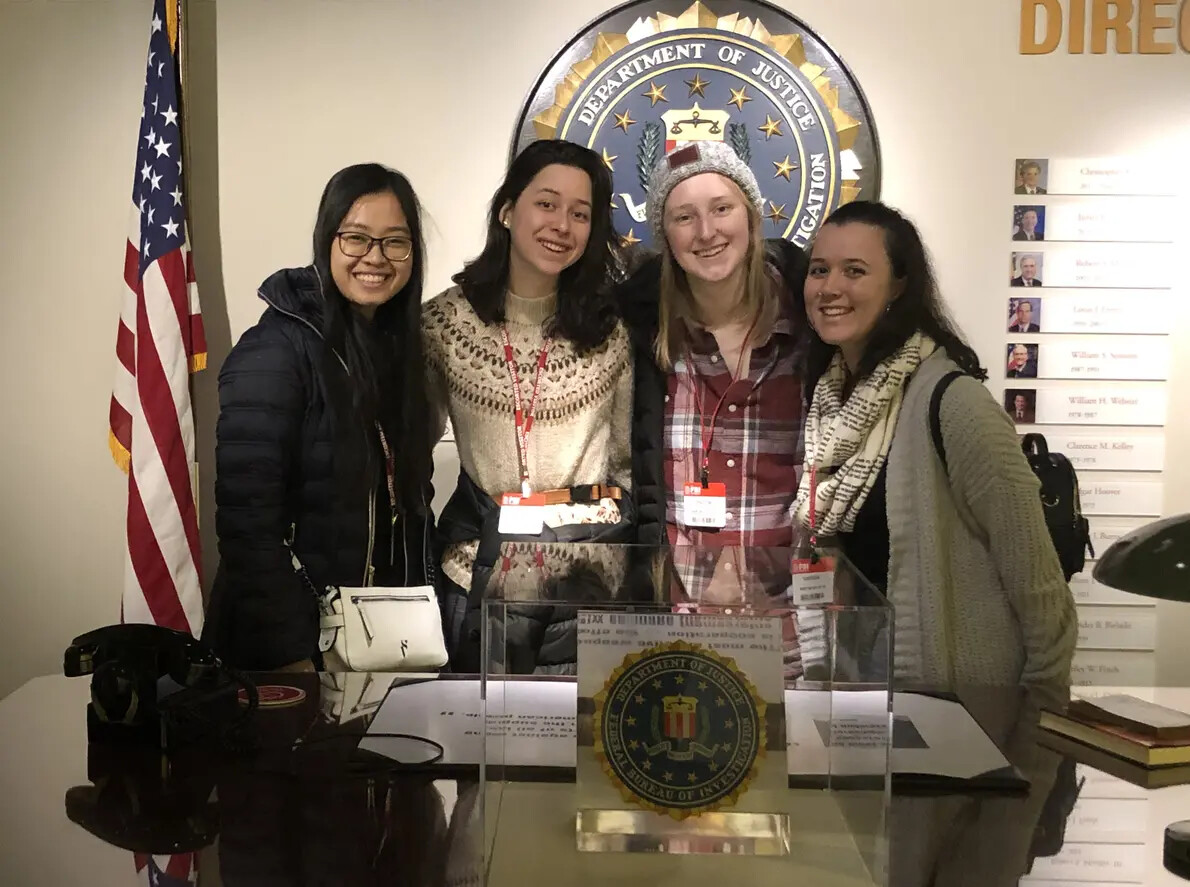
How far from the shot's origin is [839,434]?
2.47m

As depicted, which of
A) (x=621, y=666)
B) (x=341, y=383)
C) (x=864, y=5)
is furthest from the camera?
(x=864, y=5)

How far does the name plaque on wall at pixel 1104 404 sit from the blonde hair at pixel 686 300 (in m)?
0.74

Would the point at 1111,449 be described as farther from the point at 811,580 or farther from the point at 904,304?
the point at 811,580

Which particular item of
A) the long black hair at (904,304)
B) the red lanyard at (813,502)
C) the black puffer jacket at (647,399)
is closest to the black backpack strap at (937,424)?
the long black hair at (904,304)

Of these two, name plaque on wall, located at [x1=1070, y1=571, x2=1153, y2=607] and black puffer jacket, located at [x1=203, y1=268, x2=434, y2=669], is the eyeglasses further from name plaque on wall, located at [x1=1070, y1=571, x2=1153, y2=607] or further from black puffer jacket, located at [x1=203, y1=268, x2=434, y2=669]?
name plaque on wall, located at [x1=1070, y1=571, x2=1153, y2=607]

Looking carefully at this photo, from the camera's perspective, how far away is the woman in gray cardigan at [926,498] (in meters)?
2.33

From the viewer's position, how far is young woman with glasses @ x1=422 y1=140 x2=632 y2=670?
2.53m

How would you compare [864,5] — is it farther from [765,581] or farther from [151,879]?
[151,879]

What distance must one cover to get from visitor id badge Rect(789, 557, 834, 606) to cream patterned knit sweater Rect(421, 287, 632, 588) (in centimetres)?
125

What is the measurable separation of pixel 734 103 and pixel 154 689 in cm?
190

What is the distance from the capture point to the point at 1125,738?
1.52 meters

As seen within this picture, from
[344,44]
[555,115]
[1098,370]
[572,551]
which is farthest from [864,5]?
[572,551]

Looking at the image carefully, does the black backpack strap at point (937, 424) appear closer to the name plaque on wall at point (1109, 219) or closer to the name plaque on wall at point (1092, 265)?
the name plaque on wall at point (1092, 265)

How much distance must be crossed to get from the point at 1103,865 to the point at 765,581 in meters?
0.48
